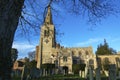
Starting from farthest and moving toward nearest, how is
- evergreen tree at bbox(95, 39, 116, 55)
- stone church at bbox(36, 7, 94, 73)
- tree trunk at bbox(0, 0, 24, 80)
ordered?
evergreen tree at bbox(95, 39, 116, 55), stone church at bbox(36, 7, 94, 73), tree trunk at bbox(0, 0, 24, 80)

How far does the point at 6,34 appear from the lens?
616 cm

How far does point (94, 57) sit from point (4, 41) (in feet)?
281

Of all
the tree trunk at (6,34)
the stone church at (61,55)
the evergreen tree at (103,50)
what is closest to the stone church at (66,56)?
the stone church at (61,55)

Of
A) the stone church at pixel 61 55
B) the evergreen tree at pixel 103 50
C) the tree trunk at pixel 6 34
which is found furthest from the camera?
the evergreen tree at pixel 103 50

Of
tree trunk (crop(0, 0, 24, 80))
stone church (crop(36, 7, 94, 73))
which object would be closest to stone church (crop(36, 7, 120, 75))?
stone church (crop(36, 7, 94, 73))

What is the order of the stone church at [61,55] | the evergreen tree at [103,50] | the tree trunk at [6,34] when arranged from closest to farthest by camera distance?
the tree trunk at [6,34]
the stone church at [61,55]
the evergreen tree at [103,50]

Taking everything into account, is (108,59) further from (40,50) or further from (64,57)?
(40,50)

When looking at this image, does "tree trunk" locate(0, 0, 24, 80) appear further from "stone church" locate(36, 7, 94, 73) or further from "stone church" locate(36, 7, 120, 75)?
"stone church" locate(36, 7, 120, 75)

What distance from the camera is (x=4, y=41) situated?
613 cm

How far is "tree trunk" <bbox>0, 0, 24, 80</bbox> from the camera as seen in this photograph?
19.9ft

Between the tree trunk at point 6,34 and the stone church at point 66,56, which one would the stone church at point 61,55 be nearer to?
the stone church at point 66,56

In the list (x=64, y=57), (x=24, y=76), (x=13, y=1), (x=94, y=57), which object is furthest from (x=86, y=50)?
(x=13, y=1)

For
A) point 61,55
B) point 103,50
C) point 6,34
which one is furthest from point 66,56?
point 6,34

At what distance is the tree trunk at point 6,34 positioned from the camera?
6.05 meters
